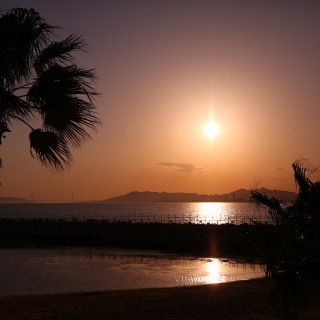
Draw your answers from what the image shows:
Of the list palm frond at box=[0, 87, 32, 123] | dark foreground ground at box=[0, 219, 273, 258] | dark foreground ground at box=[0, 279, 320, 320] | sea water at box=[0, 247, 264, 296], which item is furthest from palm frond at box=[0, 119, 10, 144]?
dark foreground ground at box=[0, 219, 273, 258]

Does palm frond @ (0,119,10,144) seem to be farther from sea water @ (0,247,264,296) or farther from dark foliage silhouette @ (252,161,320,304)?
sea water @ (0,247,264,296)

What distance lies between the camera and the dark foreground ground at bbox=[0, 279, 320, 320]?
12.0 meters

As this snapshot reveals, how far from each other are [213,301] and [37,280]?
50.0 ft

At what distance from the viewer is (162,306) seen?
13.5 m

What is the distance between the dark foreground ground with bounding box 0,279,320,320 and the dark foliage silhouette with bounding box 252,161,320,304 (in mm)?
1910

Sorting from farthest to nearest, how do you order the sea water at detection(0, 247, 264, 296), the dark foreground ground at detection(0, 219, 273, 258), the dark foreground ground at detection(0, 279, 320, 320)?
the dark foreground ground at detection(0, 219, 273, 258)
the sea water at detection(0, 247, 264, 296)
the dark foreground ground at detection(0, 279, 320, 320)

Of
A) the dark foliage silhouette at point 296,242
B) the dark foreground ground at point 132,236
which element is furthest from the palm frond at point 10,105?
the dark foreground ground at point 132,236

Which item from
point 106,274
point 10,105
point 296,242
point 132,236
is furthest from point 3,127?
point 132,236

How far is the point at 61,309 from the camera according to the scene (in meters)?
13.2

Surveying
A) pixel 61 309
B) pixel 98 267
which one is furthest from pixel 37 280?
pixel 61 309

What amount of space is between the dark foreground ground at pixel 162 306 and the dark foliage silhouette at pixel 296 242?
75.2 inches

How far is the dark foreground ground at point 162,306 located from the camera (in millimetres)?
12023

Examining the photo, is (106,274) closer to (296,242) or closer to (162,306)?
(162,306)

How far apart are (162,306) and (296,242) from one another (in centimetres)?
618
